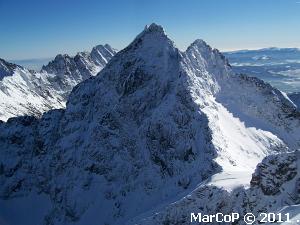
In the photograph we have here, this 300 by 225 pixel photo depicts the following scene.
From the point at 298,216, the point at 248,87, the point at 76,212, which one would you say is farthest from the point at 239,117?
the point at 298,216

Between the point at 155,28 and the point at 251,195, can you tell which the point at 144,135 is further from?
the point at 251,195

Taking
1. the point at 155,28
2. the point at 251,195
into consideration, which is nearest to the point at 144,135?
the point at 155,28

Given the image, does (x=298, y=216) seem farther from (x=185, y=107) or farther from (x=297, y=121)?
(x=297, y=121)

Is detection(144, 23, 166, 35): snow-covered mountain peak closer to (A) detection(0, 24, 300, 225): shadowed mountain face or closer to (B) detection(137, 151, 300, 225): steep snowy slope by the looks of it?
(A) detection(0, 24, 300, 225): shadowed mountain face

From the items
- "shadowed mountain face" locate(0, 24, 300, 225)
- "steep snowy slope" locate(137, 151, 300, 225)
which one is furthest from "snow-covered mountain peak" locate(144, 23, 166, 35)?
"steep snowy slope" locate(137, 151, 300, 225)

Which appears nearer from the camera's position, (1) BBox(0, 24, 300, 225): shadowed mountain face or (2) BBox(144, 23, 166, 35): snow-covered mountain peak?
(1) BBox(0, 24, 300, 225): shadowed mountain face

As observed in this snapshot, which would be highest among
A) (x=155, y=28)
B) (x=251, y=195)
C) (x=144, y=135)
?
(x=155, y=28)

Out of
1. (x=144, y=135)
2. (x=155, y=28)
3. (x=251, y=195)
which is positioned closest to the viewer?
(x=251, y=195)

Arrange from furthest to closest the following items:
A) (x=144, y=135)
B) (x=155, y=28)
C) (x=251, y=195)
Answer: (x=155, y=28), (x=144, y=135), (x=251, y=195)
